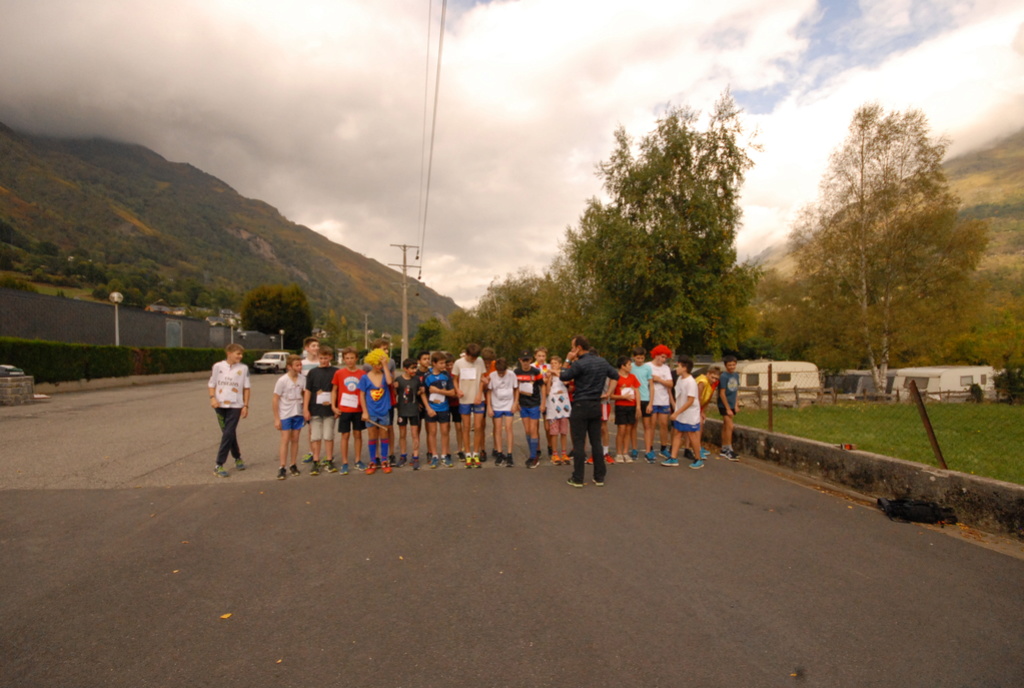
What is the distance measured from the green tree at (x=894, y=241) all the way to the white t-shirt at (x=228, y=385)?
27020 mm

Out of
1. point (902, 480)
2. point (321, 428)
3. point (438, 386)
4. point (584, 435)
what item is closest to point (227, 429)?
point (321, 428)

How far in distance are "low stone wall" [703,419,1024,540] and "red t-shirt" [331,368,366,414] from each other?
21.3 feet

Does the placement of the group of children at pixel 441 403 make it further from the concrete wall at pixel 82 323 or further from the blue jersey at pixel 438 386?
the concrete wall at pixel 82 323

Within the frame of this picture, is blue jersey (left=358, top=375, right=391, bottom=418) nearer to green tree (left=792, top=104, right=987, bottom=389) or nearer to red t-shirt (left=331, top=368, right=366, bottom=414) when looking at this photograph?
red t-shirt (left=331, top=368, right=366, bottom=414)

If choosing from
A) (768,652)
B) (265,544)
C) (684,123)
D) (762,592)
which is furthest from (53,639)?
(684,123)

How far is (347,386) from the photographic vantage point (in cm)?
783

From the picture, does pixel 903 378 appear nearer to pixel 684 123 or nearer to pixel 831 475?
pixel 684 123

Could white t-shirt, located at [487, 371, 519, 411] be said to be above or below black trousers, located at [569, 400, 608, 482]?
above

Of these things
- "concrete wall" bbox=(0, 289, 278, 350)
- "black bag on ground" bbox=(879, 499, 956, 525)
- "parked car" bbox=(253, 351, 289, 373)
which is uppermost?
"concrete wall" bbox=(0, 289, 278, 350)

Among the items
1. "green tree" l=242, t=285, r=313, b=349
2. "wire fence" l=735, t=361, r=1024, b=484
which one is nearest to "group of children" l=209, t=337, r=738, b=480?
"wire fence" l=735, t=361, r=1024, b=484

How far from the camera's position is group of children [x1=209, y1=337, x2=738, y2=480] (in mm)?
7742

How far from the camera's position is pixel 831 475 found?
742 cm

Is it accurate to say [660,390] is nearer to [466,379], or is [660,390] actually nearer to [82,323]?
[466,379]

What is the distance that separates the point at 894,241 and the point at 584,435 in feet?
84.1
